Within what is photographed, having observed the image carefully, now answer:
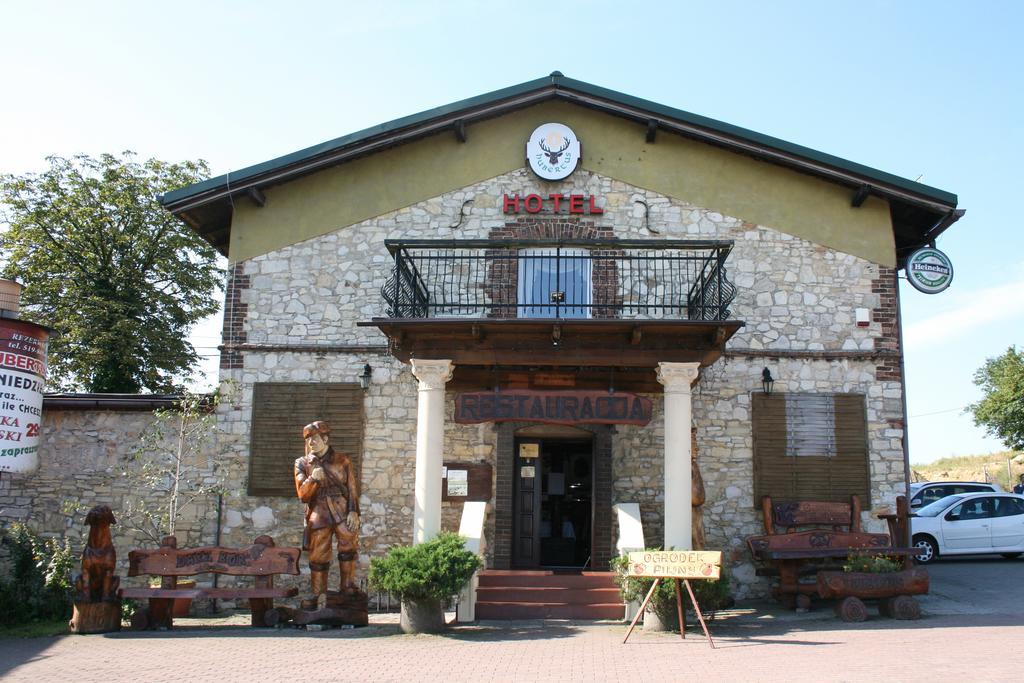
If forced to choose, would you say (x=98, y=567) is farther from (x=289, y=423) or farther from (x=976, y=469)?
(x=976, y=469)

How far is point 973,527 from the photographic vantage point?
57.3 feet

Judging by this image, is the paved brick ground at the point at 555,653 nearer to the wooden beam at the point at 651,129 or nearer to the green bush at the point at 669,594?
the green bush at the point at 669,594

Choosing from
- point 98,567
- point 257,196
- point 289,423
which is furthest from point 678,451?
point 257,196

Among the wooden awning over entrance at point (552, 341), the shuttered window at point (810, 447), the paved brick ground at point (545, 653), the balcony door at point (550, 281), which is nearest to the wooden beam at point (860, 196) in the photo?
the shuttered window at point (810, 447)

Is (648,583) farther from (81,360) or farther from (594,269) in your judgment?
(81,360)

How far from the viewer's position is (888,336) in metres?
13.7

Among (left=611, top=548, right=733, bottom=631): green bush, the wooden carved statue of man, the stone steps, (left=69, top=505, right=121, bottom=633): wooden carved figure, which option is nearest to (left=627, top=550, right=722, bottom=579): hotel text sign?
(left=611, top=548, right=733, bottom=631): green bush

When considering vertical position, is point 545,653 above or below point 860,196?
below

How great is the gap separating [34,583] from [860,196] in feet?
42.2

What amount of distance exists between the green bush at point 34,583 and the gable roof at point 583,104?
17.1 feet

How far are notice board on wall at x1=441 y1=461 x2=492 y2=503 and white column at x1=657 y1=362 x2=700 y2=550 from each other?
3.04 metres

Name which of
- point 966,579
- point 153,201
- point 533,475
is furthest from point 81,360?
point 966,579

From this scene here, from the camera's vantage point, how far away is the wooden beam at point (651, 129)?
1392cm

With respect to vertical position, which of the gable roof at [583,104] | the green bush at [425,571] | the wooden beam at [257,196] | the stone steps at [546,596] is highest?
the gable roof at [583,104]
